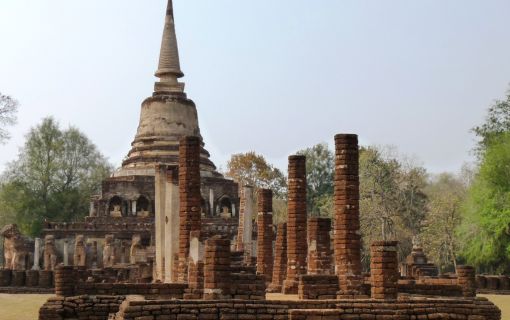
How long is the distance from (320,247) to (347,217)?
235 centimetres

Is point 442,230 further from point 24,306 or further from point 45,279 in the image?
point 24,306

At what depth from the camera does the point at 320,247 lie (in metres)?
16.9

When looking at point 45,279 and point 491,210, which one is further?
point 491,210

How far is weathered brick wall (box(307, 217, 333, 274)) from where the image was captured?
16875 mm

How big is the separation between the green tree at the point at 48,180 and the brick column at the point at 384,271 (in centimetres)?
4001

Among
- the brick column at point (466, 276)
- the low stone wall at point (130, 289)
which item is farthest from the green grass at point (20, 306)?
the brick column at point (466, 276)

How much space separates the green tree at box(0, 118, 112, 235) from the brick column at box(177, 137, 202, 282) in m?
35.5

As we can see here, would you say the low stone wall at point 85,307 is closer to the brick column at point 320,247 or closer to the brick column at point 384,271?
the brick column at point 384,271

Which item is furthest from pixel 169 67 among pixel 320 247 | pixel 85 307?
pixel 85 307

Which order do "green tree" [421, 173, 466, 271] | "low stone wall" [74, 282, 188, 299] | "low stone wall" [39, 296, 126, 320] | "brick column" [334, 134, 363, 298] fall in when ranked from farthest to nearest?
"green tree" [421, 173, 466, 271], "low stone wall" [74, 282, 188, 299], "brick column" [334, 134, 363, 298], "low stone wall" [39, 296, 126, 320]

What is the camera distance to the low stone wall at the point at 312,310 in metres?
11.1

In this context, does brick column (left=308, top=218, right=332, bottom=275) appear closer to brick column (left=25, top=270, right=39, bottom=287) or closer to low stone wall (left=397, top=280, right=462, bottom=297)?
low stone wall (left=397, top=280, right=462, bottom=297)

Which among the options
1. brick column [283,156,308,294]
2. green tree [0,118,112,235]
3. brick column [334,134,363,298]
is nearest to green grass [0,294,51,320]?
brick column [283,156,308,294]

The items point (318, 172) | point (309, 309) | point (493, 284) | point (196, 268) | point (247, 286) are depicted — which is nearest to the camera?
point (309, 309)
